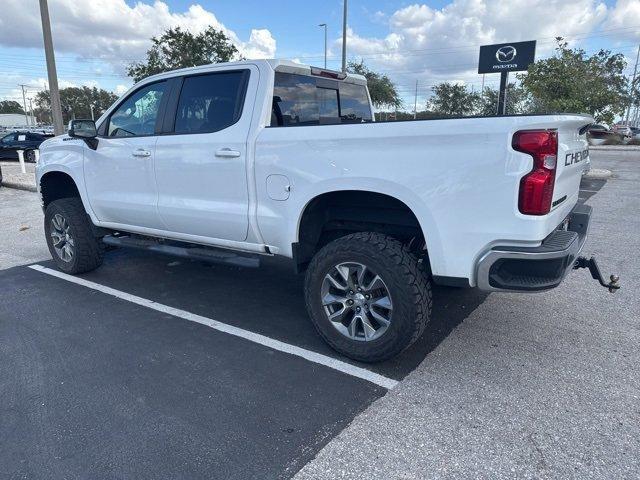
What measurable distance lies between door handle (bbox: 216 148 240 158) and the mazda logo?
42.8ft

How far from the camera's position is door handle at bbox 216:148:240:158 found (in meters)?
3.55

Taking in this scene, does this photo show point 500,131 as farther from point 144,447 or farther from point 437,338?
point 144,447

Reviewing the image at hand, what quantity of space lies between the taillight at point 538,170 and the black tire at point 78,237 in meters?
4.38

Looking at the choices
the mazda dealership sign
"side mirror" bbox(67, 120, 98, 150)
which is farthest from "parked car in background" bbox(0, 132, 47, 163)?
"side mirror" bbox(67, 120, 98, 150)

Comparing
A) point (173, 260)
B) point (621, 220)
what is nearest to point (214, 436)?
point (173, 260)

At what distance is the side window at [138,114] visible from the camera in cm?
431

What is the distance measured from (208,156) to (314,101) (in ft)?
3.50

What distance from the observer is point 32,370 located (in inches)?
129

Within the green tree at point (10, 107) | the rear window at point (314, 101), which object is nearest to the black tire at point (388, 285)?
the rear window at point (314, 101)

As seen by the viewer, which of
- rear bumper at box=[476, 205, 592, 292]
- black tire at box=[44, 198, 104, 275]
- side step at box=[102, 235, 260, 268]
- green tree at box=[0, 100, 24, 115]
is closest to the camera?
rear bumper at box=[476, 205, 592, 292]

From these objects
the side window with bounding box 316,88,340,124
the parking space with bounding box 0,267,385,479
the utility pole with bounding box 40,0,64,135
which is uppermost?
the utility pole with bounding box 40,0,64,135

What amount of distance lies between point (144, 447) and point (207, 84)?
2795mm

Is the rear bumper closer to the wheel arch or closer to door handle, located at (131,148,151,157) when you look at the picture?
the wheel arch

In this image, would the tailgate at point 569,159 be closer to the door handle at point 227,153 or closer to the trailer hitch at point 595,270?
the trailer hitch at point 595,270
